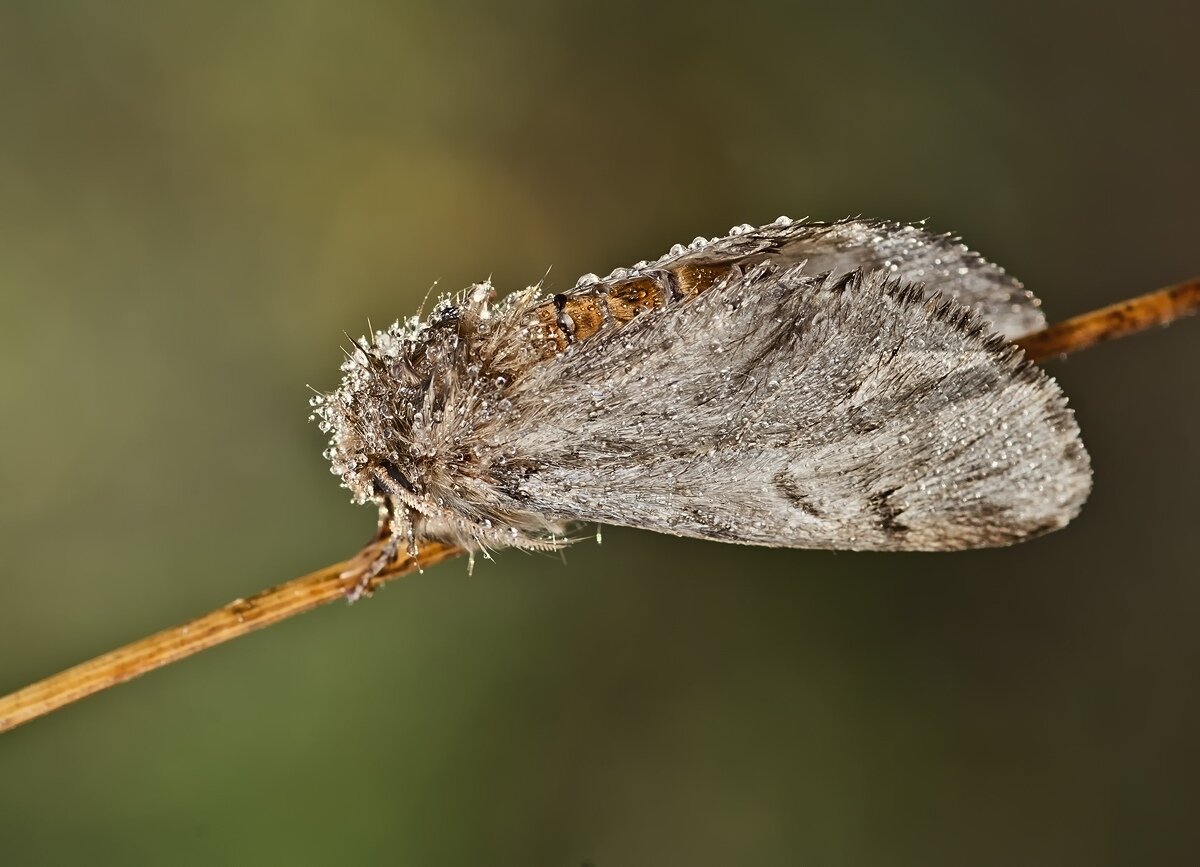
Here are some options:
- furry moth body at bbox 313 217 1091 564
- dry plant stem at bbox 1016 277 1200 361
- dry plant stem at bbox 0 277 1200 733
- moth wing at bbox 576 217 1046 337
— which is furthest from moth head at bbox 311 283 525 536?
dry plant stem at bbox 1016 277 1200 361

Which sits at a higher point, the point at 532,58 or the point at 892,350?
the point at 532,58

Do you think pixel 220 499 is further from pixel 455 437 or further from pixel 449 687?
pixel 455 437

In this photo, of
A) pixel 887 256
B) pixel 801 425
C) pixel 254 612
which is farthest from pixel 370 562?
pixel 887 256

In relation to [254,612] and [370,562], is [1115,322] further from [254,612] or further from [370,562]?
[254,612]

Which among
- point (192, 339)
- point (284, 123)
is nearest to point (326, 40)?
point (284, 123)

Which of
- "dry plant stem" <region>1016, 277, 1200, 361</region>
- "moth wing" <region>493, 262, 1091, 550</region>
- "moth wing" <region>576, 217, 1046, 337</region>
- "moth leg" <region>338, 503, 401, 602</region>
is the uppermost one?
"moth wing" <region>576, 217, 1046, 337</region>

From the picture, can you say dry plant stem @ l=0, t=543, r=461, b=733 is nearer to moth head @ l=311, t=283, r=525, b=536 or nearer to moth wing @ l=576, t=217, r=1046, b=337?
moth head @ l=311, t=283, r=525, b=536

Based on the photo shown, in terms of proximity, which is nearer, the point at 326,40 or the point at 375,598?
the point at 375,598
